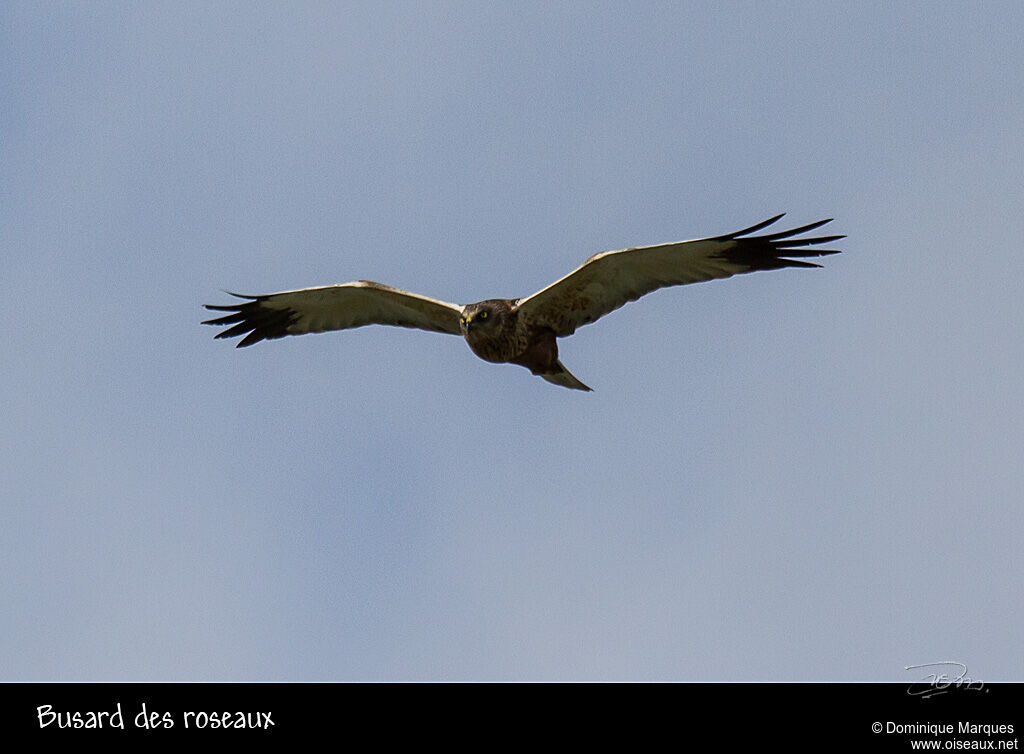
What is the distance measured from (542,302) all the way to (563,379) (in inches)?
57.2

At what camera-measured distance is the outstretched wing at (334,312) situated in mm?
14430

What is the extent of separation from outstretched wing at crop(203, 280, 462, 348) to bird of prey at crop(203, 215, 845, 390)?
13 millimetres

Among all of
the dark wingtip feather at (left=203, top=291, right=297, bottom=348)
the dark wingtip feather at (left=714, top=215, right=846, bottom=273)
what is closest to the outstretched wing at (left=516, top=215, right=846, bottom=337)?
the dark wingtip feather at (left=714, top=215, right=846, bottom=273)

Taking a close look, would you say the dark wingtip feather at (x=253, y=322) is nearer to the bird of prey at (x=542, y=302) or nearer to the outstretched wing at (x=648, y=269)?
the bird of prey at (x=542, y=302)

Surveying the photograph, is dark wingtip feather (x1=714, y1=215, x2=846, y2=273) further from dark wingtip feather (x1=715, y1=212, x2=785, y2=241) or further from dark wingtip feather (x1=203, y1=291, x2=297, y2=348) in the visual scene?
dark wingtip feather (x1=203, y1=291, x2=297, y2=348)

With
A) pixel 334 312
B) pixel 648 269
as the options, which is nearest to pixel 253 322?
pixel 334 312

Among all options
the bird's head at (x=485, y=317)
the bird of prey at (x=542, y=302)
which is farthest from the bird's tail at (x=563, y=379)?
the bird's head at (x=485, y=317)

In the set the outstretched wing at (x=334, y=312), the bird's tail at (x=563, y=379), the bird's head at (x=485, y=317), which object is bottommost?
the bird's tail at (x=563, y=379)

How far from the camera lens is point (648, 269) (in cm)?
1318

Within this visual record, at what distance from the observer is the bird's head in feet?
43.3

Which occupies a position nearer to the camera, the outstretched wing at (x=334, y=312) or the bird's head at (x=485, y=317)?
the bird's head at (x=485, y=317)

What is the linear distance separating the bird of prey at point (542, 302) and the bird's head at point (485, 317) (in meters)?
0.01

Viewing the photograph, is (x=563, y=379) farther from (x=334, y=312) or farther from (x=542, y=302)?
(x=334, y=312)
